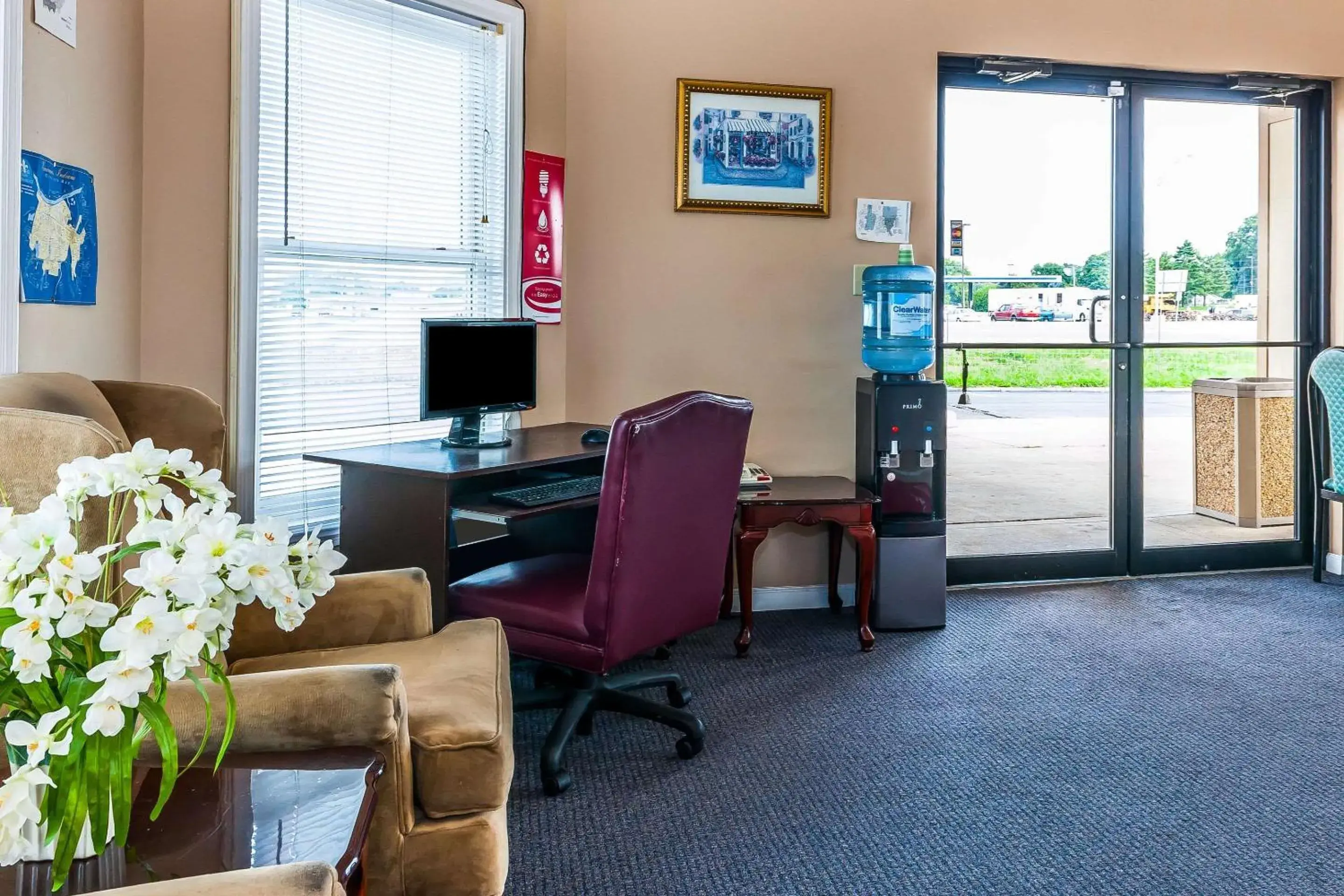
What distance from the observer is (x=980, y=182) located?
4.70 metres

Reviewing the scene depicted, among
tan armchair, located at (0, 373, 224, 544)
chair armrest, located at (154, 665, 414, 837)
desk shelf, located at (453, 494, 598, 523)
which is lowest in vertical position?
chair armrest, located at (154, 665, 414, 837)

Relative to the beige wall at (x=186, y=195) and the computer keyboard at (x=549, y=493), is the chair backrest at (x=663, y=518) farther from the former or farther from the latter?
the beige wall at (x=186, y=195)

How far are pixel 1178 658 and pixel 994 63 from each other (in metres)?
2.59

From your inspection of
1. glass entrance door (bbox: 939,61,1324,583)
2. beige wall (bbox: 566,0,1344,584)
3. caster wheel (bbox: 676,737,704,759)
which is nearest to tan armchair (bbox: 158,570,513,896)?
caster wheel (bbox: 676,737,704,759)

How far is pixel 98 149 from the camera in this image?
259 centimetres

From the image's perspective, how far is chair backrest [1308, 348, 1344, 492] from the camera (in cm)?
462

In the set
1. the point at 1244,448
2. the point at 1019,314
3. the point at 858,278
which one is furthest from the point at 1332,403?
the point at 858,278

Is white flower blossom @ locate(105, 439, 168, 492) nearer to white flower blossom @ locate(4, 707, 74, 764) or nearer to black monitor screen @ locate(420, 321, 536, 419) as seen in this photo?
white flower blossom @ locate(4, 707, 74, 764)

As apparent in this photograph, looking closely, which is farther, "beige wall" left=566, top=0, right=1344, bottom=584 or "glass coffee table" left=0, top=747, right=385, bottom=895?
"beige wall" left=566, top=0, right=1344, bottom=584

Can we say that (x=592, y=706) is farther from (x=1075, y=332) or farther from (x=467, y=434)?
(x=1075, y=332)

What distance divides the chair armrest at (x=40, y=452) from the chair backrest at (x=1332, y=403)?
4.88 metres

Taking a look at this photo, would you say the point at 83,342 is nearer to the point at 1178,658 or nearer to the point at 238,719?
the point at 238,719

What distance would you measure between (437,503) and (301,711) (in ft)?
4.33

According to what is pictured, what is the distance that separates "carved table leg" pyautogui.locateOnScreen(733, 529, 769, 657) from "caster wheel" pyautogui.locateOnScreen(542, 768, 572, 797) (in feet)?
4.09
